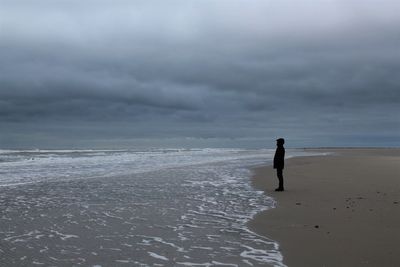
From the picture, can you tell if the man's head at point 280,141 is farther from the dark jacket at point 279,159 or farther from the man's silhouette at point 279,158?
the dark jacket at point 279,159

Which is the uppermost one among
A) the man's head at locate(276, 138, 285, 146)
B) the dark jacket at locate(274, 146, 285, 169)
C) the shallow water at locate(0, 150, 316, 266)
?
the man's head at locate(276, 138, 285, 146)

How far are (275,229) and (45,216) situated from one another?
558cm

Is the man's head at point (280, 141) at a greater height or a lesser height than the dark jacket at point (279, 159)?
greater

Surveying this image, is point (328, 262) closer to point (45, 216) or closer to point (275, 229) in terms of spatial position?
point (275, 229)

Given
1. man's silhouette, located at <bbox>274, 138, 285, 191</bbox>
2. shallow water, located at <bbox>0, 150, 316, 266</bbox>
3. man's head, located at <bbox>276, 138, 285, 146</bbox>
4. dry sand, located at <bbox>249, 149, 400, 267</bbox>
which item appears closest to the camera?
dry sand, located at <bbox>249, 149, 400, 267</bbox>

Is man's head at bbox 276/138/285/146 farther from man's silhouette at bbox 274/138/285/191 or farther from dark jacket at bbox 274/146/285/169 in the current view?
dark jacket at bbox 274/146/285/169

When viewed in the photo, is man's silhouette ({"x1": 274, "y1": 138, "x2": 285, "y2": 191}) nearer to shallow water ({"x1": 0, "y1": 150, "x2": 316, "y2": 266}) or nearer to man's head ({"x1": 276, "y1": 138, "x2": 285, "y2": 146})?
man's head ({"x1": 276, "y1": 138, "x2": 285, "y2": 146})

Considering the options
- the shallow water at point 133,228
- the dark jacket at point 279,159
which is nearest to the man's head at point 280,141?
the dark jacket at point 279,159

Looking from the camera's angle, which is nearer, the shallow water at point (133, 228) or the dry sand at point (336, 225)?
the dry sand at point (336, 225)

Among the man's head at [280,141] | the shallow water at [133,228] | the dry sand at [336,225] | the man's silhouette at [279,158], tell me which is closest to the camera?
the dry sand at [336,225]

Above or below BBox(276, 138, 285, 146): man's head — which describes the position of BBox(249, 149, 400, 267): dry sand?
below

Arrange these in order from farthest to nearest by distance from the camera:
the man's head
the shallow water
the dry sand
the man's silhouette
Result: the man's head
the man's silhouette
the shallow water
the dry sand

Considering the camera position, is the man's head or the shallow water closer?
the shallow water

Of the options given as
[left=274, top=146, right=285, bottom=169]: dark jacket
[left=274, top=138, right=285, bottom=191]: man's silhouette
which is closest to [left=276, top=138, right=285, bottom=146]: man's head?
[left=274, top=138, right=285, bottom=191]: man's silhouette
